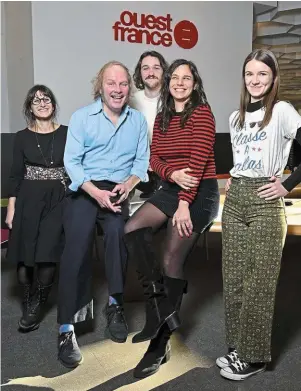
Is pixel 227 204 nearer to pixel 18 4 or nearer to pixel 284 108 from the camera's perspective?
pixel 284 108

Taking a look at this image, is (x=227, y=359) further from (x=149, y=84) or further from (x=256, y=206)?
(x=149, y=84)

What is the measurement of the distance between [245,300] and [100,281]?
174 centimetres

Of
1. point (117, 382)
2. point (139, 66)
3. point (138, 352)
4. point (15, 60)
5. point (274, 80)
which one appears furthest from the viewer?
point (15, 60)

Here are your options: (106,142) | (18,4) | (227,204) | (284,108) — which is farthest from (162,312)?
(18,4)

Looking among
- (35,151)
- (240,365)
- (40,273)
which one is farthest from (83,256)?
(240,365)

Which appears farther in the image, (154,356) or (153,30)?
(153,30)

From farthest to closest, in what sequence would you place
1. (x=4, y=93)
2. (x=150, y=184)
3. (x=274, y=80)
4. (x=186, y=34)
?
1. (x=186, y=34)
2. (x=4, y=93)
3. (x=150, y=184)
4. (x=274, y=80)

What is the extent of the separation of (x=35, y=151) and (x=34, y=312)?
0.98 meters

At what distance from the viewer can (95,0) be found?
443cm

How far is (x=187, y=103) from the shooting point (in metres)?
2.26

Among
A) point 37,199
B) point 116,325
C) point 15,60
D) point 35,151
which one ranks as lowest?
point 116,325

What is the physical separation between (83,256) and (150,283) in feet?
1.45

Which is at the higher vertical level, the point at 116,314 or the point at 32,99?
the point at 32,99

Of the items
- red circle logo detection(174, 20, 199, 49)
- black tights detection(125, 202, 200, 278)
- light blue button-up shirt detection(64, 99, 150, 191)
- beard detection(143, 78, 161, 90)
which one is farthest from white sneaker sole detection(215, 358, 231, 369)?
red circle logo detection(174, 20, 199, 49)
